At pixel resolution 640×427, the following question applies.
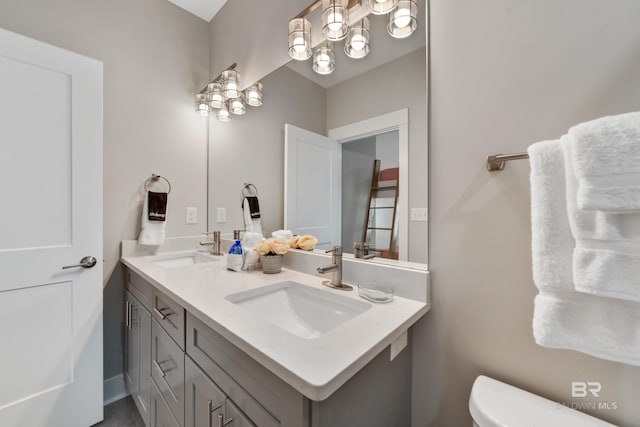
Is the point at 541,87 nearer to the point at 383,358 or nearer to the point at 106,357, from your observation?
the point at 383,358

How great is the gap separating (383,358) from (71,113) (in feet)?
5.81

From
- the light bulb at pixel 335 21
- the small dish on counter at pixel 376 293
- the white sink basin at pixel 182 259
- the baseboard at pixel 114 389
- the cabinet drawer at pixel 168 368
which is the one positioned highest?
the light bulb at pixel 335 21

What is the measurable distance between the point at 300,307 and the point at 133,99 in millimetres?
1737

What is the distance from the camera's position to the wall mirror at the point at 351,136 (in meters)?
0.92

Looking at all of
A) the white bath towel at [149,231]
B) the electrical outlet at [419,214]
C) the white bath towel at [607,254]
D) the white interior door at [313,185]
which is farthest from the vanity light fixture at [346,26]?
the white bath towel at [149,231]

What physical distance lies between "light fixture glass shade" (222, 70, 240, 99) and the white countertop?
4.02 ft

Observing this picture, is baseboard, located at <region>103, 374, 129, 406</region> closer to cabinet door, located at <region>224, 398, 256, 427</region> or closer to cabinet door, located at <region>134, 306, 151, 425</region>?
cabinet door, located at <region>134, 306, 151, 425</region>

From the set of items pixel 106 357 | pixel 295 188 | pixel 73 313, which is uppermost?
pixel 295 188

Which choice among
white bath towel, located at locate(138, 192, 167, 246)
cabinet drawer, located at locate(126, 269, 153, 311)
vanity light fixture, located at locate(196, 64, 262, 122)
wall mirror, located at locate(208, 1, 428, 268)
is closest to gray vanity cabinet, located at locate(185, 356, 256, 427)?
cabinet drawer, located at locate(126, 269, 153, 311)

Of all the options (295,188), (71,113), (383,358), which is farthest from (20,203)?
(383,358)

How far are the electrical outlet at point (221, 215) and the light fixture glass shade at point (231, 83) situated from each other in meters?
0.77

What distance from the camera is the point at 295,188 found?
1.36m

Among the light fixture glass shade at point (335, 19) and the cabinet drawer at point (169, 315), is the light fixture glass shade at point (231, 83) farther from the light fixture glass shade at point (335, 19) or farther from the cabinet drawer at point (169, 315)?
the cabinet drawer at point (169, 315)

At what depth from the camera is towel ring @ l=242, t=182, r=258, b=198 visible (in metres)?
1.60
